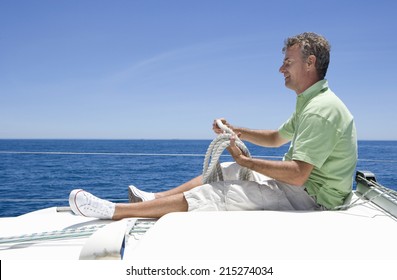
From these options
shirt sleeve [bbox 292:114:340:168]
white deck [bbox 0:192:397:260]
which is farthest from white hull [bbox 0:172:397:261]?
shirt sleeve [bbox 292:114:340:168]

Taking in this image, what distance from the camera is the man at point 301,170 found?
5.60 feet

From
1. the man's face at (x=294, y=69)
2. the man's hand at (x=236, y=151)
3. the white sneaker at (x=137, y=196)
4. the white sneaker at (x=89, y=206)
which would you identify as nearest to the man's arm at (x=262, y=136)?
the man's face at (x=294, y=69)

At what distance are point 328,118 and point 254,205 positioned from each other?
51cm

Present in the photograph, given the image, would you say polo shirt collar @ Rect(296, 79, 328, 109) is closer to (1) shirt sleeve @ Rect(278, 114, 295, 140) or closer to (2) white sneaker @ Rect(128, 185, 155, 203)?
(1) shirt sleeve @ Rect(278, 114, 295, 140)

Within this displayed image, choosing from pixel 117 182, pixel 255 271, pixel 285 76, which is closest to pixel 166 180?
pixel 117 182

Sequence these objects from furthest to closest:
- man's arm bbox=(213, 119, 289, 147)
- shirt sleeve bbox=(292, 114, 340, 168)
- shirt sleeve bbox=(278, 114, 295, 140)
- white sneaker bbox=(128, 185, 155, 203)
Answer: man's arm bbox=(213, 119, 289, 147) < shirt sleeve bbox=(278, 114, 295, 140) < white sneaker bbox=(128, 185, 155, 203) < shirt sleeve bbox=(292, 114, 340, 168)

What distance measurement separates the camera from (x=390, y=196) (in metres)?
1.80

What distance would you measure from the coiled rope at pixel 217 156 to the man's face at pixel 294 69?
0.40 meters

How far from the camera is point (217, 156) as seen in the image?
6.08 ft

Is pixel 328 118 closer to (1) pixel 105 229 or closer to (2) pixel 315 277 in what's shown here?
(2) pixel 315 277

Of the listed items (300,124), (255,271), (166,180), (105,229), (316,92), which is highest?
(316,92)

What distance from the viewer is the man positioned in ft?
5.60

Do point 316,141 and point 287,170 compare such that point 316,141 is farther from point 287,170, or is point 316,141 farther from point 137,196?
point 137,196

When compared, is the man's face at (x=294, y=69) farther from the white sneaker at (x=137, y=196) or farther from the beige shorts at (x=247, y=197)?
the white sneaker at (x=137, y=196)
